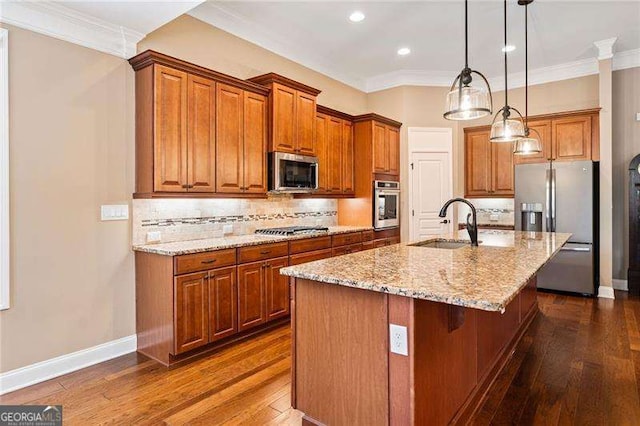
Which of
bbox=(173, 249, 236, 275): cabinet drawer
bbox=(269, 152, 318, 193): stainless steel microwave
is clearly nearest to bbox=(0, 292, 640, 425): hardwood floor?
bbox=(173, 249, 236, 275): cabinet drawer

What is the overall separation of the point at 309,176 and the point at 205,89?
5.25 feet

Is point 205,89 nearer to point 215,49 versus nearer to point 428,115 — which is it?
point 215,49

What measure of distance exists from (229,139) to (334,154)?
1.85 meters

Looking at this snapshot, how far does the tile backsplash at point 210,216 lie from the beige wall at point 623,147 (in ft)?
13.9

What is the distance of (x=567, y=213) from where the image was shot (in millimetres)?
4832

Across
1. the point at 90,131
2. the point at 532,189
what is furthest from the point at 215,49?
the point at 532,189

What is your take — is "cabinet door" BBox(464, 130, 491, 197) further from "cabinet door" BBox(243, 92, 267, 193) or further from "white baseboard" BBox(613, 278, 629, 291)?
"cabinet door" BBox(243, 92, 267, 193)

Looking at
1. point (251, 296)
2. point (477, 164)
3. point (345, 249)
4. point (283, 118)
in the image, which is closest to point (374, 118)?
point (283, 118)

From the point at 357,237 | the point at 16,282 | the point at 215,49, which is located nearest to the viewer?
the point at 16,282

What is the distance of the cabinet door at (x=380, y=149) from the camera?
532 centimetres

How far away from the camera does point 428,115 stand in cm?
595

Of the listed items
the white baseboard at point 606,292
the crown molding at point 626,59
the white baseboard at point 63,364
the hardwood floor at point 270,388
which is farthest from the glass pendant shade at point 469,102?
the crown molding at point 626,59

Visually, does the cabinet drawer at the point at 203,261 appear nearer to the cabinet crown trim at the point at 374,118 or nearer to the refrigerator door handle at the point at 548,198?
the cabinet crown trim at the point at 374,118

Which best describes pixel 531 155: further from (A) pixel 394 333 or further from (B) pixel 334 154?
(A) pixel 394 333
